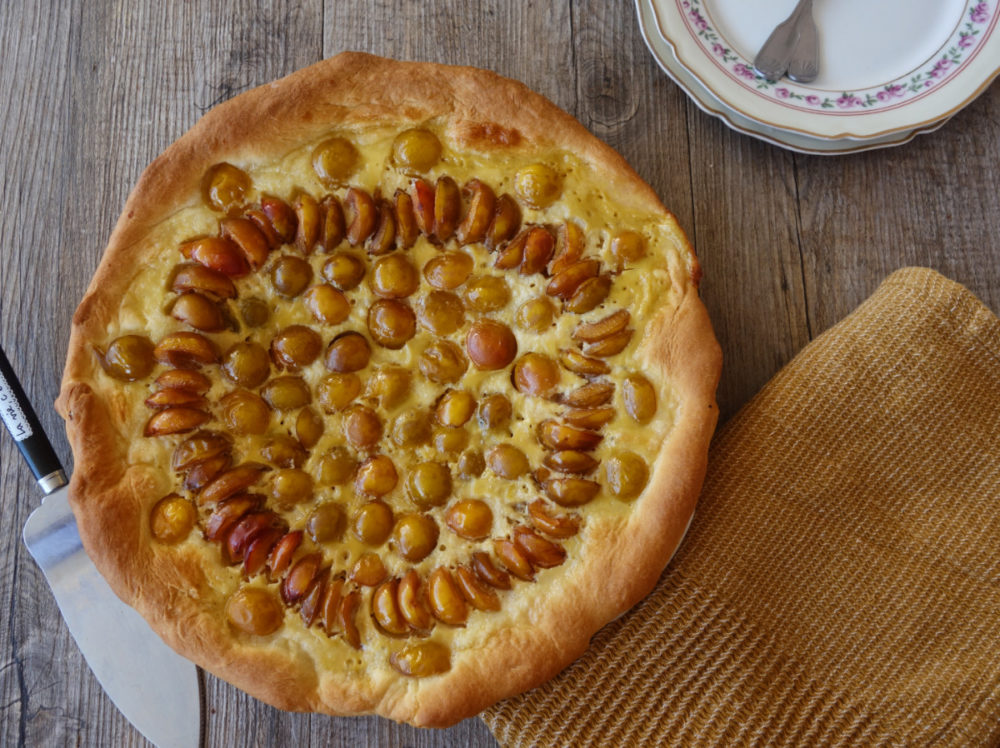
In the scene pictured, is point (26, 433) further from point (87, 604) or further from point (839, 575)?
point (839, 575)

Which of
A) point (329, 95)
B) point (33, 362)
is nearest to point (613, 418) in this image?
point (329, 95)

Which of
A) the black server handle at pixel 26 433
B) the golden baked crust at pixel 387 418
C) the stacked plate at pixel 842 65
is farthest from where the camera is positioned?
the stacked plate at pixel 842 65

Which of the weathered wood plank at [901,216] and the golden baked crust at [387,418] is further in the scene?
the weathered wood plank at [901,216]

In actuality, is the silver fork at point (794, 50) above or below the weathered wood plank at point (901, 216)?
above

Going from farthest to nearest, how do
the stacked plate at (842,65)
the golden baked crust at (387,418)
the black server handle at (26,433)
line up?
1. the stacked plate at (842,65)
2. the black server handle at (26,433)
3. the golden baked crust at (387,418)

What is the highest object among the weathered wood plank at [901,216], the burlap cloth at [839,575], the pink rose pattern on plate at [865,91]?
the pink rose pattern on plate at [865,91]

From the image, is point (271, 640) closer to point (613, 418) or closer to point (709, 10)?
point (613, 418)

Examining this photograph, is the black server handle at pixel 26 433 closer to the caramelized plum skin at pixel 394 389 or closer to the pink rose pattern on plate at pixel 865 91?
the caramelized plum skin at pixel 394 389

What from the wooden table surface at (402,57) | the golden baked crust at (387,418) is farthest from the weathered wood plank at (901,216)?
the golden baked crust at (387,418)
